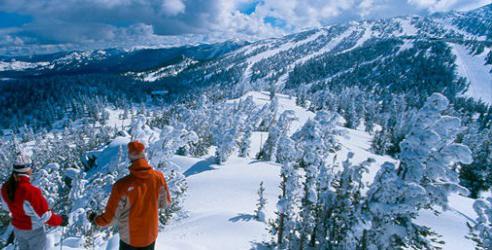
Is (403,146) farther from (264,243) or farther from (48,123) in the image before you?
(48,123)

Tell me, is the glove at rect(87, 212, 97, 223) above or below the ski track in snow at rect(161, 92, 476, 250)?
above

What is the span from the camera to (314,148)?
21.4 meters

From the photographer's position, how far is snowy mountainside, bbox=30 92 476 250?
75.2ft

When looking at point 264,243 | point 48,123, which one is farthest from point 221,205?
point 48,123

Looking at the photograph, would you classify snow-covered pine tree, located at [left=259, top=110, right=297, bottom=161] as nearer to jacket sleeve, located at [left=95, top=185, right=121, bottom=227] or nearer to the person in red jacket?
the person in red jacket

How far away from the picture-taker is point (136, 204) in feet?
17.3

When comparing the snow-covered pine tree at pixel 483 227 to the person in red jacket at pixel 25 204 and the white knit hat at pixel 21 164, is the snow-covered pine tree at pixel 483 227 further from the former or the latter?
the white knit hat at pixel 21 164

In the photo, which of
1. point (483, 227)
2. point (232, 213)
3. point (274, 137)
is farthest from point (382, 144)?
point (483, 227)

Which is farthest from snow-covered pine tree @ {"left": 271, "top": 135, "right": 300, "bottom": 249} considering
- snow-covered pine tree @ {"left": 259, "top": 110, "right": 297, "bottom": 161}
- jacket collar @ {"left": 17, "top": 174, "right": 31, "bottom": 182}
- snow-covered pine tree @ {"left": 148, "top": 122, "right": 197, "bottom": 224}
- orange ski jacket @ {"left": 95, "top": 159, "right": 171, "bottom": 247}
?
snow-covered pine tree @ {"left": 259, "top": 110, "right": 297, "bottom": 161}

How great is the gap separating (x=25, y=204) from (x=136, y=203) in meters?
2.45

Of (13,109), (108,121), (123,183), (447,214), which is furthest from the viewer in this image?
(13,109)

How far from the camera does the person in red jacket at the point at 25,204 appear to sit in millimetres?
5758

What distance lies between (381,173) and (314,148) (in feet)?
23.8

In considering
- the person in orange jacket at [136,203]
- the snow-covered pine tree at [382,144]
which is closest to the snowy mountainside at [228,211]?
the person in orange jacket at [136,203]
